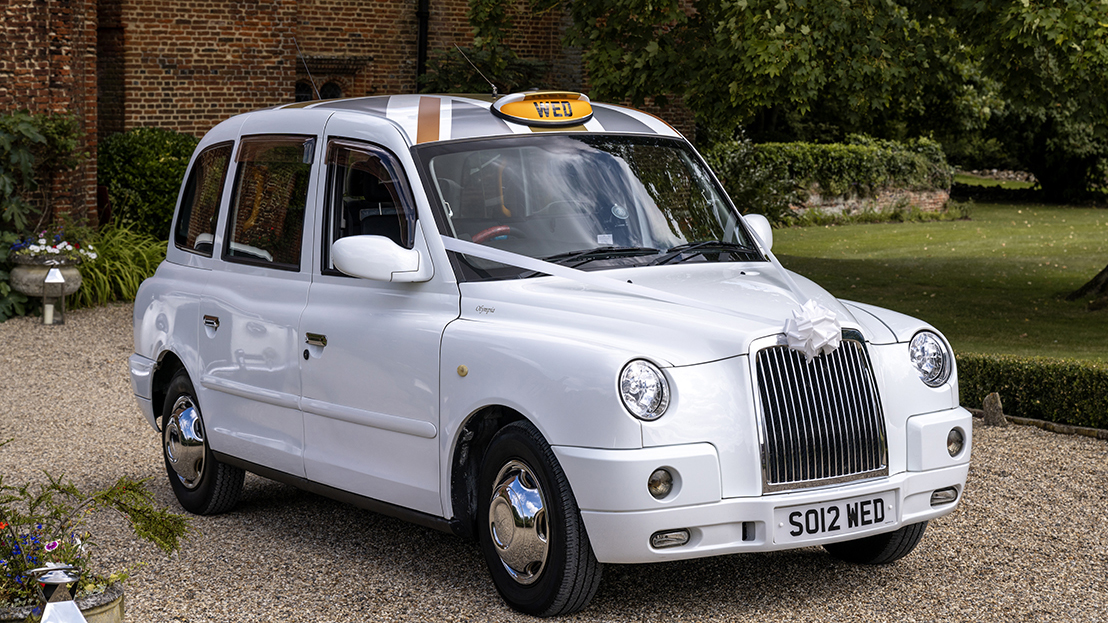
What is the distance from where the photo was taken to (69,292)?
14422 mm

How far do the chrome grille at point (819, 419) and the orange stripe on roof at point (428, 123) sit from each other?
1.84 metres

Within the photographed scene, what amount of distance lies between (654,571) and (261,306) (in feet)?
7.49

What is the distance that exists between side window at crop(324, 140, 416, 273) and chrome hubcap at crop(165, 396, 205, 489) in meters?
1.56

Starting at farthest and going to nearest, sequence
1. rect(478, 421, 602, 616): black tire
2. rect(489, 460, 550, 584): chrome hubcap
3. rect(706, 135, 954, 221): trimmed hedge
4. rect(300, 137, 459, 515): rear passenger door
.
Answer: rect(706, 135, 954, 221): trimmed hedge < rect(300, 137, 459, 515): rear passenger door < rect(489, 460, 550, 584): chrome hubcap < rect(478, 421, 602, 616): black tire

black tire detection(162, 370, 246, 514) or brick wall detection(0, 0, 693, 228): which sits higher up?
brick wall detection(0, 0, 693, 228)

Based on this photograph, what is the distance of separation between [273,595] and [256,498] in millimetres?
1894

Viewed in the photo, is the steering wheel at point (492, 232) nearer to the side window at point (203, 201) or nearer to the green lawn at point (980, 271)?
the side window at point (203, 201)

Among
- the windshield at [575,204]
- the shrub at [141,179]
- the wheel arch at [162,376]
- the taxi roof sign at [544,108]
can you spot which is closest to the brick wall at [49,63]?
the shrub at [141,179]

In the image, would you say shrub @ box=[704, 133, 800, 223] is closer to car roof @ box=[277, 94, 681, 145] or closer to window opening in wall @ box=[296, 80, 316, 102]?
window opening in wall @ box=[296, 80, 316, 102]

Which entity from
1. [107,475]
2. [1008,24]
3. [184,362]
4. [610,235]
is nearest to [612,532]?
[610,235]

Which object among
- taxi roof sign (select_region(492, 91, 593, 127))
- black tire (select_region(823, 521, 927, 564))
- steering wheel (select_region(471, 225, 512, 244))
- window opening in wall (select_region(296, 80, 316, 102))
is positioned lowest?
black tire (select_region(823, 521, 927, 564))

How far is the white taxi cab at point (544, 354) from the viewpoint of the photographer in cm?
455

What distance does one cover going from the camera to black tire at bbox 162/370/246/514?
674 centimetres

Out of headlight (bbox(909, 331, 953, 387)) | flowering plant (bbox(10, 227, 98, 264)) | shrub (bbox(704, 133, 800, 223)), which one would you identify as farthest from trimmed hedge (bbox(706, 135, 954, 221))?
headlight (bbox(909, 331, 953, 387))
